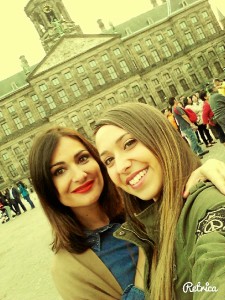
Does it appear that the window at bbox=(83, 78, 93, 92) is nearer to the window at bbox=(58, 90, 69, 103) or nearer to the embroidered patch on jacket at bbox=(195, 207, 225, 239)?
the window at bbox=(58, 90, 69, 103)

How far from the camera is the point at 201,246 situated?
1123 mm

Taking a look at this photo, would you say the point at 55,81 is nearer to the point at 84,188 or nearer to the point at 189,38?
the point at 189,38

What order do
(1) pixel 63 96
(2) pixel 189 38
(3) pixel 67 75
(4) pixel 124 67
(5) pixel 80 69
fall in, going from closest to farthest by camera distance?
(3) pixel 67 75
(5) pixel 80 69
(1) pixel 63 96
(4) pixel 124 67
(2) pixel 189 38

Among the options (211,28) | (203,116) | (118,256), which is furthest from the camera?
(211,28)

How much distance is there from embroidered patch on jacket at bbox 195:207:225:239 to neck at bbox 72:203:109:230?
1204 mm

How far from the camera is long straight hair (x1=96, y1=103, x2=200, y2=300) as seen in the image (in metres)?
1.47

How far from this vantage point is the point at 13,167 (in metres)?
45.3

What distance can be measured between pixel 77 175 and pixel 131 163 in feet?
1.66

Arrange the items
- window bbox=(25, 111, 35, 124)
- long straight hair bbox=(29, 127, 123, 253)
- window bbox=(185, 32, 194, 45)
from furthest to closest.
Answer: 1. window bbox=(185, 32, 194, 45)
2. window bbox=(25, 111, 35, 124)
3. long straight hair bbox=(29, 127, 123, 253)

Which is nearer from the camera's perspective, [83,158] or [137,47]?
[83,158]

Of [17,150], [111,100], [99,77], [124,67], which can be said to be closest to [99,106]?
[111,100]

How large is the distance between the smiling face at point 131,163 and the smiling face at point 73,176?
0.31 meters

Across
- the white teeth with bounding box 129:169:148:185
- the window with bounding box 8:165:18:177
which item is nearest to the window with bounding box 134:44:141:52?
A: the window with bounding box 8:165:18:177

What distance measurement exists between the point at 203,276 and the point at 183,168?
0.70m
